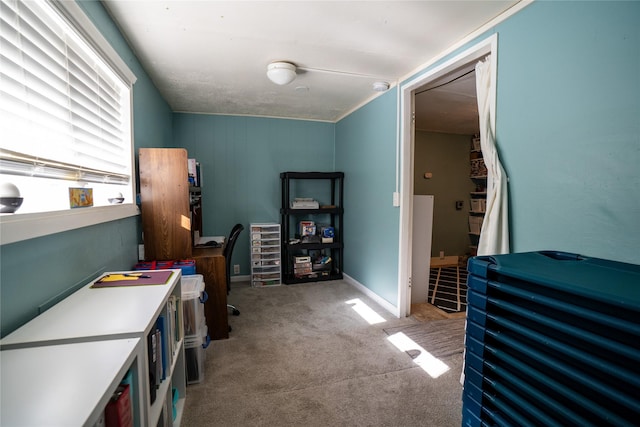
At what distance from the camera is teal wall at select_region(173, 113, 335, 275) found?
3.82 m

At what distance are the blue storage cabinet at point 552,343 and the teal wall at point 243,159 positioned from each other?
3376 millimetres

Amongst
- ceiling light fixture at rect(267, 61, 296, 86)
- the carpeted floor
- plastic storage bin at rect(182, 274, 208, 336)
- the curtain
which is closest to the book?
the carpeted floor

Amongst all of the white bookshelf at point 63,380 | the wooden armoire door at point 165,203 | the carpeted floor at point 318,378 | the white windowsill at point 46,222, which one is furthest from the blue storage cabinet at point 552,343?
the wooden armoire door at point 165,203

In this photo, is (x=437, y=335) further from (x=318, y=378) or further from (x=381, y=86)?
(x=381, y=86)

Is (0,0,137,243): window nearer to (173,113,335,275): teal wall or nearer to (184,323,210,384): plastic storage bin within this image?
(184,323,210,384): plastic storage bin

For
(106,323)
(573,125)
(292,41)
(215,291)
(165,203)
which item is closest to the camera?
(106,323)

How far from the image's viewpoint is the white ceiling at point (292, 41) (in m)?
1.65

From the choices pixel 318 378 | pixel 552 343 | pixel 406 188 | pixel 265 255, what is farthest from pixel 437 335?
pixel 265 255

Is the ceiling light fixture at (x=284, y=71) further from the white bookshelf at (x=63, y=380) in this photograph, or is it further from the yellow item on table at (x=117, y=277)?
the white bookshelf at (x=63, y=380)

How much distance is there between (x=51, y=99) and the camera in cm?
114

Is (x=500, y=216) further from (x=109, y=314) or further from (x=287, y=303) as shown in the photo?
(x=287, y=303)

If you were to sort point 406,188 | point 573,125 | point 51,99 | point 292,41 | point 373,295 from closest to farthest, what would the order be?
point 51,99
point 573,125
point 292,41
point 406,188
point 373,295

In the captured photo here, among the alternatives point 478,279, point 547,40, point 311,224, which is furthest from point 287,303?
point 547,40

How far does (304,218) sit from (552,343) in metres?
3.56
